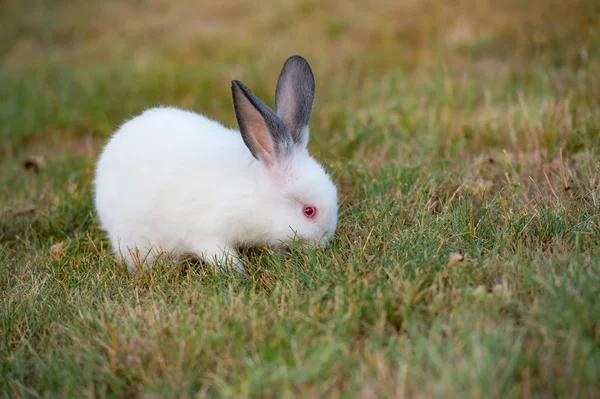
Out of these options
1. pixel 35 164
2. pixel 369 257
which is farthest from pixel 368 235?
pixel 35 164

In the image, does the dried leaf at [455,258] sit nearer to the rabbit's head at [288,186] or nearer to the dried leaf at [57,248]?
the rabbit's head at [288,186]

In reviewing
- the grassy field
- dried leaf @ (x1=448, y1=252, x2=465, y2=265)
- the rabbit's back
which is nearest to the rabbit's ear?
the rabbit's back

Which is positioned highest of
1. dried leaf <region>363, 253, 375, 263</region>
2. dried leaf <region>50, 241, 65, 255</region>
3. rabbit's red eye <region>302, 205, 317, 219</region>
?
rabbit's red eye <region>302, 205, 317, 219</region>

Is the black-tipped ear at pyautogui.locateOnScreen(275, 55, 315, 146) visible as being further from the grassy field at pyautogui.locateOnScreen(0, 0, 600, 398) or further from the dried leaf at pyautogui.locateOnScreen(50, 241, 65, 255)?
the dried leaf at pyautogui.locateOnScreen(50, 241, 65, 255)

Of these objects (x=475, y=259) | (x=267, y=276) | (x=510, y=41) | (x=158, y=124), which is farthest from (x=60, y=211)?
(x=510, y=41)

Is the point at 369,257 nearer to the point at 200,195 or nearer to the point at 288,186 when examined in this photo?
the point at 288,186
